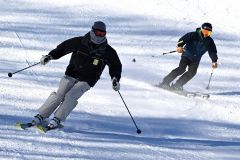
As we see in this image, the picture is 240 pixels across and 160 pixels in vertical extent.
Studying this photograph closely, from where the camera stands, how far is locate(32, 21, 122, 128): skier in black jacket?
28.1ft

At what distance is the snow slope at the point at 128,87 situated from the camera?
8.19m

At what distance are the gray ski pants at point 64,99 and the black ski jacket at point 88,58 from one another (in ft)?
0.49

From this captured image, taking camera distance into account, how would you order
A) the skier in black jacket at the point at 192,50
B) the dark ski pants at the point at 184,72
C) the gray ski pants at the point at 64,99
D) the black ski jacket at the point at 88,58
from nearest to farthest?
the gray ski pants at the point at 64,99 < the black ski jacket at the point at 88,58 < the skier in black jacket at the point at 192,50 < the dark ski pants at the point at 184,72

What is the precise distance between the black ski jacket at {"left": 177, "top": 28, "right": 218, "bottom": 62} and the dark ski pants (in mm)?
223

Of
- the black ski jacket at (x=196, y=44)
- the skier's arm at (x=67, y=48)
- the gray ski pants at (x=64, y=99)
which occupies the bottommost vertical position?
the gray ski pants at (x=64, y=99)

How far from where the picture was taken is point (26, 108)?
952 cm

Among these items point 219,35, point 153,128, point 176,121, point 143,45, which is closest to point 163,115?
point 176,121

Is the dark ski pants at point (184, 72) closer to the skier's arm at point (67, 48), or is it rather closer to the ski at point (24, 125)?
the skier's arm at point (67, 48)

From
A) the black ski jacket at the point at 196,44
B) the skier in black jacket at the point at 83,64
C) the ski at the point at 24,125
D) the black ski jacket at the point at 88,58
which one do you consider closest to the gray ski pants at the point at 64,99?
the skier in black jacket at the point at 83,64

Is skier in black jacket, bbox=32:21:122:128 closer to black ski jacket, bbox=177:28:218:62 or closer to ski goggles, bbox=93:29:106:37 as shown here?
ski goggles, bbox=93:29:106:37

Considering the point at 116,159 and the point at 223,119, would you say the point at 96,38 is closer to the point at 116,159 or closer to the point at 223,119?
the point at 116,159

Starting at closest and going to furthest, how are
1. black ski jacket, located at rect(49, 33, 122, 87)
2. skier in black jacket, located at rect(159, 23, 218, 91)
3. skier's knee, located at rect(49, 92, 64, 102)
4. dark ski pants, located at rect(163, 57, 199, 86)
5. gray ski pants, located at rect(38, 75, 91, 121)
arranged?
gray ski pants, located at rect(38, 75, 91, 121)
skier's knee, located at rect(49, 92, 64, 102)
black ski jacket, located at rect(49, 33, 122, 87)
skier in black jacket, located at rect(159, 23, 218, 91)
dark ski pants, located at rect(163, 57, 199, 86)

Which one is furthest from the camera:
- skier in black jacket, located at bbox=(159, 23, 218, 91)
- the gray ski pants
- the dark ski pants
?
the dark ski pants

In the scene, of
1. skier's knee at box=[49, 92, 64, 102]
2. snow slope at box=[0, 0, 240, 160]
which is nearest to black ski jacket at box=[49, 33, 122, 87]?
skier's knee at box=[49, 92, 64, 102]
